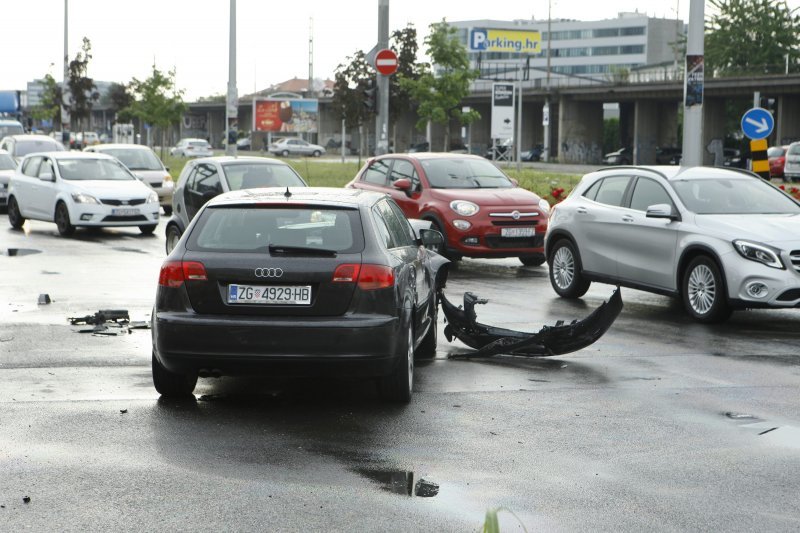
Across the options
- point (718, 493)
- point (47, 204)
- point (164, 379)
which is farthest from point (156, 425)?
point (47, 204)

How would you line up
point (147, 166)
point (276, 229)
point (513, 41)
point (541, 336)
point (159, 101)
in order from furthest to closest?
point (513, 41), point (159, 101), point (147, 166), point (541, 336), point (276, 229)

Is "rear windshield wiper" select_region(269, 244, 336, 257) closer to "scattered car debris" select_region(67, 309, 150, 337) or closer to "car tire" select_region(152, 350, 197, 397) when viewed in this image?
"car tire" select_region(152, 350, 197, 397)

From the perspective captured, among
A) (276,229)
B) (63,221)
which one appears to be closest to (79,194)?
(63,221)

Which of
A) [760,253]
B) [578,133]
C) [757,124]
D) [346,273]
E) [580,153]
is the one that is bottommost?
[760,253]

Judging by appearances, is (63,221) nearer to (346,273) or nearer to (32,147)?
(32,147)

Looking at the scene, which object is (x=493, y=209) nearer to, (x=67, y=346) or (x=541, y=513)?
(x=67, y=346)

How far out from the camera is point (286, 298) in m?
7.18


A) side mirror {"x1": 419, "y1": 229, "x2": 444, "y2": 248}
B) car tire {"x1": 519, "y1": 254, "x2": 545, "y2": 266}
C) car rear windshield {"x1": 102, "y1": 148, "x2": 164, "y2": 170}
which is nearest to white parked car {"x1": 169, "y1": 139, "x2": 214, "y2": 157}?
car rear windshield {"x1": 102, "y1": 148, "x2": 164, "y2": 170}

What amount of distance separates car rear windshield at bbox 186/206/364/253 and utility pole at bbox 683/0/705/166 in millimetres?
10819

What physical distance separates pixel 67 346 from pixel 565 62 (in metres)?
171

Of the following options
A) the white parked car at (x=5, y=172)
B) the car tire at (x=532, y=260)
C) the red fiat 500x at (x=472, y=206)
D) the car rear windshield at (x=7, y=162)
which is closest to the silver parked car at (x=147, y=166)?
the white parked car at (x=5, y=172)

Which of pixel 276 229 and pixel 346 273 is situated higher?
pixel 276 229

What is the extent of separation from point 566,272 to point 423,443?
7.69 m

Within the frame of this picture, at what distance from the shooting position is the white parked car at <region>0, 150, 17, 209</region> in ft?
95.8
